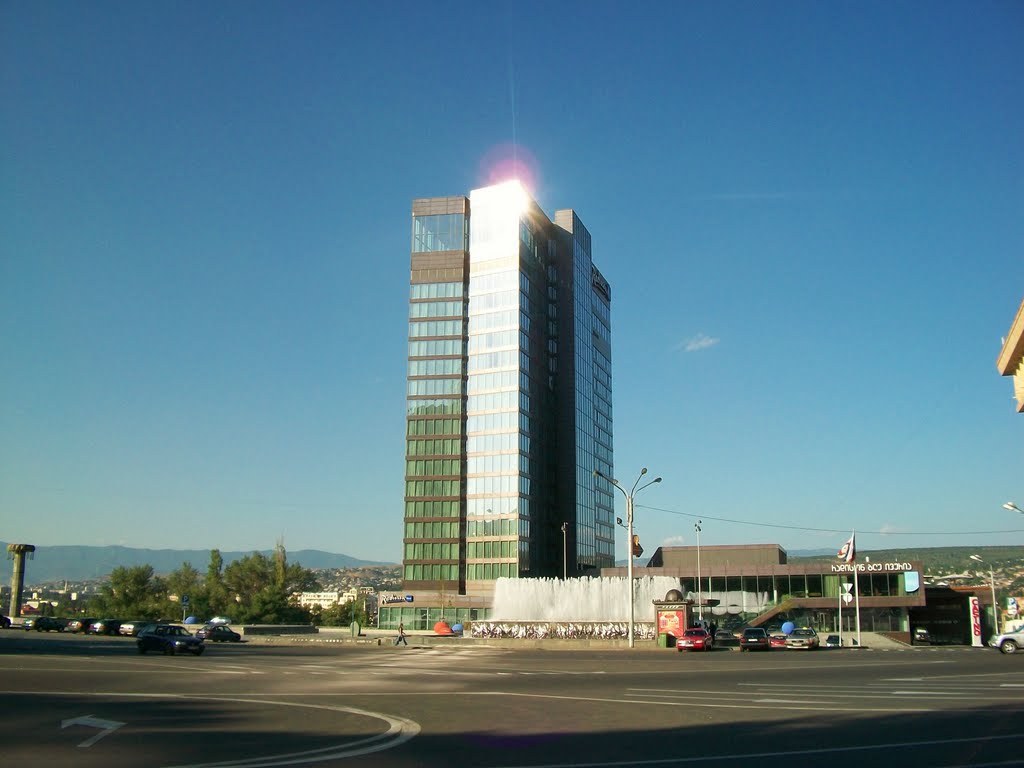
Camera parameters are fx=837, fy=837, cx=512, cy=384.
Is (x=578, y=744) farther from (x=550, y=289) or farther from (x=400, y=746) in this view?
(x=550, y=289)

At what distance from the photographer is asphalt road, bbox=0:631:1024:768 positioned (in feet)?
43.7

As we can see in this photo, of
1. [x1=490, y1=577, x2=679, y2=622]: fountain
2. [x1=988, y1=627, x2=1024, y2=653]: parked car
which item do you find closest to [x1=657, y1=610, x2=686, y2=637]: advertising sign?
[x1=490, y1=577, x2=679, y2=622]: fountain

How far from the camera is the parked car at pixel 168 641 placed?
45.1 metres

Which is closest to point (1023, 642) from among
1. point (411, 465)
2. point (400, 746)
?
point (400, 746)

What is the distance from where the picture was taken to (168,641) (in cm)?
4528

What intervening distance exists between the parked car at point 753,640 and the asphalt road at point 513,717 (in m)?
17.8

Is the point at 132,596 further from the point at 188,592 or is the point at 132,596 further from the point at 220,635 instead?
the point at 220,635

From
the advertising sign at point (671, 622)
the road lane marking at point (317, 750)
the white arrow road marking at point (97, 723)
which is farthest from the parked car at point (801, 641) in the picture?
the white arrow road marking at point (97, 723)

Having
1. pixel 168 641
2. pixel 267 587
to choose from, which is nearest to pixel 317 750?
pixel 168 641

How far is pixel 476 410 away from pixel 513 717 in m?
109

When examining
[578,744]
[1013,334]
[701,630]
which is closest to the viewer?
[578,744]

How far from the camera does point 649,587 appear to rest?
252 ft

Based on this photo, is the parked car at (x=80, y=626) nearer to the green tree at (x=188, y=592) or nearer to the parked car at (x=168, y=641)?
the green tree at (x=188, y=592)

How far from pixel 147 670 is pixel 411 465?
9677 centimetres
